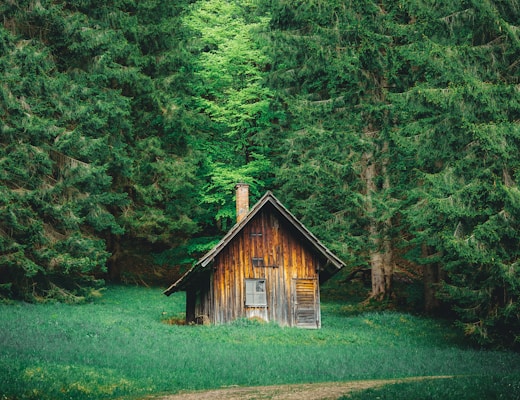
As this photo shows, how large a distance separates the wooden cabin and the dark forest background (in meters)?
3.12

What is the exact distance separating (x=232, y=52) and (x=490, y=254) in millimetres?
27004

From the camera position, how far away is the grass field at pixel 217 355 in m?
14.3

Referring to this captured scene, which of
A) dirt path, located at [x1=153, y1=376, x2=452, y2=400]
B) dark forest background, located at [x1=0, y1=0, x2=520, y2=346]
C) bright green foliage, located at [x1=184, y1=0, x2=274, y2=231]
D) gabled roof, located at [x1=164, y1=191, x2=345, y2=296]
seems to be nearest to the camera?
dirt path, located at [x1=153, y1=376, x2=452, y2=400]

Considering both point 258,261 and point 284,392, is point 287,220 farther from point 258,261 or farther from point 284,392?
point 284,392

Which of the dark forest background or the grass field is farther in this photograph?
the dark forest background

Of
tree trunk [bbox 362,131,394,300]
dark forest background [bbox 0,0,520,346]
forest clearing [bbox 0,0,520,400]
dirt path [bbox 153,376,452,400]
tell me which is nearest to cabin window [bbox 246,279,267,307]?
forest clearing [bbox 0,0,520,400]

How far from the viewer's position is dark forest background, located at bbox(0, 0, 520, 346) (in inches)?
883

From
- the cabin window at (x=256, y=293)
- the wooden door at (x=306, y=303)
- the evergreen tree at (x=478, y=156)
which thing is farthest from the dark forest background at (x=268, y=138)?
the cabin window at (x=256, y=293)

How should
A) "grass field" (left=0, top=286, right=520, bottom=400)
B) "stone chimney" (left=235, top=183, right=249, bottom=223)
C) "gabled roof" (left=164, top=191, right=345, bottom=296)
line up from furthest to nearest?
1. "stone chimney" (left=235, top=183, right=249, bottom=223)
2. "gabled roof" (left=164, top=191, right=345, bottom=296)
3. "grass field" (left=0, top=286, right=520, bottom=400)

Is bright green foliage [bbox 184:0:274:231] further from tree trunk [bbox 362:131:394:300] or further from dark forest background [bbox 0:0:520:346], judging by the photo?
tree trunk [bbox 362:131:394:300]

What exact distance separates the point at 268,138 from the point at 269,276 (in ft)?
48.1

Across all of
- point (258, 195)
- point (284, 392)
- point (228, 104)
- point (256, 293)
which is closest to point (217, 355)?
point (284, 392)

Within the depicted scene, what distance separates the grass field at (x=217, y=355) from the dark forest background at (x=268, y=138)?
7.57 ft

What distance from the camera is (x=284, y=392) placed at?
47.4ft
